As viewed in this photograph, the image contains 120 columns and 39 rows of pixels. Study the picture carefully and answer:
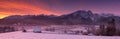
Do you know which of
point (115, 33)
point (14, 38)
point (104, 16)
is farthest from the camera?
point (104, 16)

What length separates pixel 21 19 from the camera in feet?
243

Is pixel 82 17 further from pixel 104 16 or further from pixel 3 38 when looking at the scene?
pixel 3 38

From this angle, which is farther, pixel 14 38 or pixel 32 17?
pixel 32 17

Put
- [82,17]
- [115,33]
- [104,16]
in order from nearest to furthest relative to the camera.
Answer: [115,33]
[104,16]
[82,17]

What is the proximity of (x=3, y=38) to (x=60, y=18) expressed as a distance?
5766cm

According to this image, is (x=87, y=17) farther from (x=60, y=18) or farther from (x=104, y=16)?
(x=104, y=16)

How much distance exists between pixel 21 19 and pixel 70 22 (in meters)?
12.5

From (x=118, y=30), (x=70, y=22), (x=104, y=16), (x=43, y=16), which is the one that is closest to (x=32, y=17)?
(x=43, y=16)

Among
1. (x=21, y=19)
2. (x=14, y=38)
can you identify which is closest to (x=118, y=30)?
(x=14, y=38)

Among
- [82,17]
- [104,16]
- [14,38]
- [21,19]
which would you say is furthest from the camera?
[82,17]

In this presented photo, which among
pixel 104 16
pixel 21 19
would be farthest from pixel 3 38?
pixel 21 19

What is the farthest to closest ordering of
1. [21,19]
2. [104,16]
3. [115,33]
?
[21,19]
[104,16]
[115,33]

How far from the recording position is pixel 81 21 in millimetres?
77562

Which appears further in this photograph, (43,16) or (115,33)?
(43,16)
